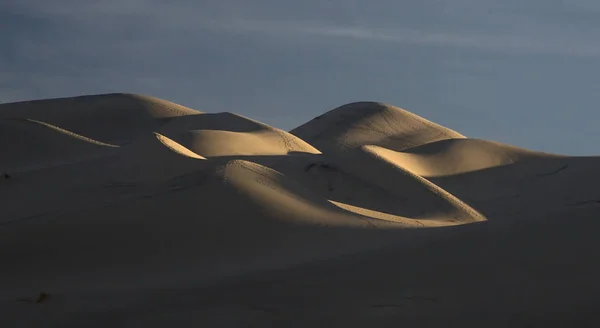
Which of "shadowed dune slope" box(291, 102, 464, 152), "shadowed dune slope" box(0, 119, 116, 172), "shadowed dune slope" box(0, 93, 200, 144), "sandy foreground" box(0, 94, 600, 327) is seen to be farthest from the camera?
"shadowed dune slope" box(291, 102, 464, 152)

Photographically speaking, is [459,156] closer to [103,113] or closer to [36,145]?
[103,113]

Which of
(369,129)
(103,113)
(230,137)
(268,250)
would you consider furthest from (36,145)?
(268,250)

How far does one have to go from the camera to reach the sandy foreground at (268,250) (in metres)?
5.81

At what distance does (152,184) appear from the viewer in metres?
10.9

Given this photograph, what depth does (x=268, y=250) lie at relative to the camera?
850 centimetres

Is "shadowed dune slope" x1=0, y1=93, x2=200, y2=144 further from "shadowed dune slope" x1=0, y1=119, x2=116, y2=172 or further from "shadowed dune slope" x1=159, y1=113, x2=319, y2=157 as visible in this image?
"shadowed dune slope" x1=0, y1=119, x2=116, y2=172

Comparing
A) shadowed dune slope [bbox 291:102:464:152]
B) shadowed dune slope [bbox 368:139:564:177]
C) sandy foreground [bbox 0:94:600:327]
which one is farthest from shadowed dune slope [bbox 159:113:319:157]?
shadowed dune slope [bbox 368:139:564:177]

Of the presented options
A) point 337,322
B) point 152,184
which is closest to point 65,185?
point 152,184

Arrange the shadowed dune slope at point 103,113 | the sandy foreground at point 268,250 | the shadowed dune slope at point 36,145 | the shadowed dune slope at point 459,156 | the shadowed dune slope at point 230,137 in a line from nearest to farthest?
the sandy foreground at point 268,250
the shadowed dune slope at point 36,145
the shadowed dune slope at point 230,137
the shadowed dune slope at point 459,156
the shadowed dune slope at point 103,113

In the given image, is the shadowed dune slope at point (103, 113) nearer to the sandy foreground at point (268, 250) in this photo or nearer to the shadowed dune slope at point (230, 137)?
the shadowed dune slope at point (230, 137)

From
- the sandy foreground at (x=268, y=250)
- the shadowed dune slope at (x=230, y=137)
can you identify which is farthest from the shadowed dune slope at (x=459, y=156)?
the sandy foreground at (x=268, y=250)

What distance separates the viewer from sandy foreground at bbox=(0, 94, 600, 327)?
5.81 m

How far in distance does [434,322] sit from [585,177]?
15.6 m

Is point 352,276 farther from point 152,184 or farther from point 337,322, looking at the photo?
point 152,184
